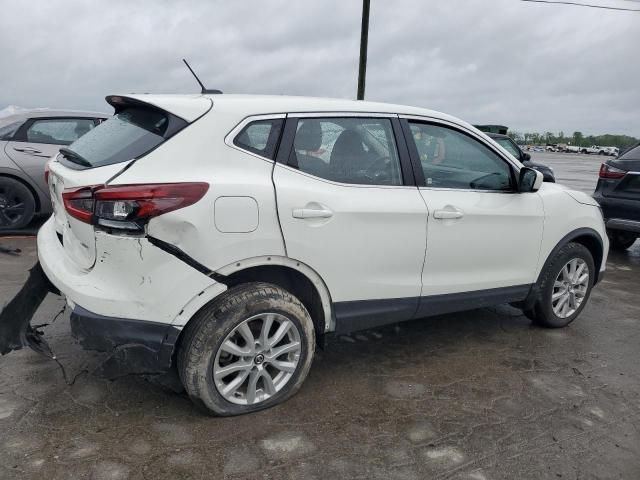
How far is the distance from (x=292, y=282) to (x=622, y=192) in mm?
5551

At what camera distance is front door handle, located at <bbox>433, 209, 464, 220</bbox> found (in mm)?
3447

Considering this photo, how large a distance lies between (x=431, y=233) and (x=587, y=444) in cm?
142

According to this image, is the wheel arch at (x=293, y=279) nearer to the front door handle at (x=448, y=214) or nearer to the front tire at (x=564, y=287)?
the front door handle at (x=448, y=214)

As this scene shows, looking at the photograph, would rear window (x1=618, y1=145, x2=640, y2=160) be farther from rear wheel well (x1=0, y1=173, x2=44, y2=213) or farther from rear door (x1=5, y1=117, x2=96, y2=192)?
rear wheel well (x1=0, y1=173, x2=44, y2=213)

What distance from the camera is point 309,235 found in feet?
9.71

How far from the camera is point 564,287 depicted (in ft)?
14.6

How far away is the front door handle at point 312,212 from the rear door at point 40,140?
5142mm

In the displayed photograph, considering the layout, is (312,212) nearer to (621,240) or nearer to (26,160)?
(26,160)

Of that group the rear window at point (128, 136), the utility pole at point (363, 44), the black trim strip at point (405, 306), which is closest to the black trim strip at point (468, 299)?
the black trim strip at point (405, 306)

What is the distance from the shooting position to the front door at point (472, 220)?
353cm

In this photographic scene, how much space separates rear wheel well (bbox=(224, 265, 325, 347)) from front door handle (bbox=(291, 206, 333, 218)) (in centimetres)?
30

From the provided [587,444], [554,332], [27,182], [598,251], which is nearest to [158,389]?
[587,444]

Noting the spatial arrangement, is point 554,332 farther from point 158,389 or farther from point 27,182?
point 27,182

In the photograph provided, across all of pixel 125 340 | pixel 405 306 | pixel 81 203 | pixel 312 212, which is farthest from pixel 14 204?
pixel 405 306
